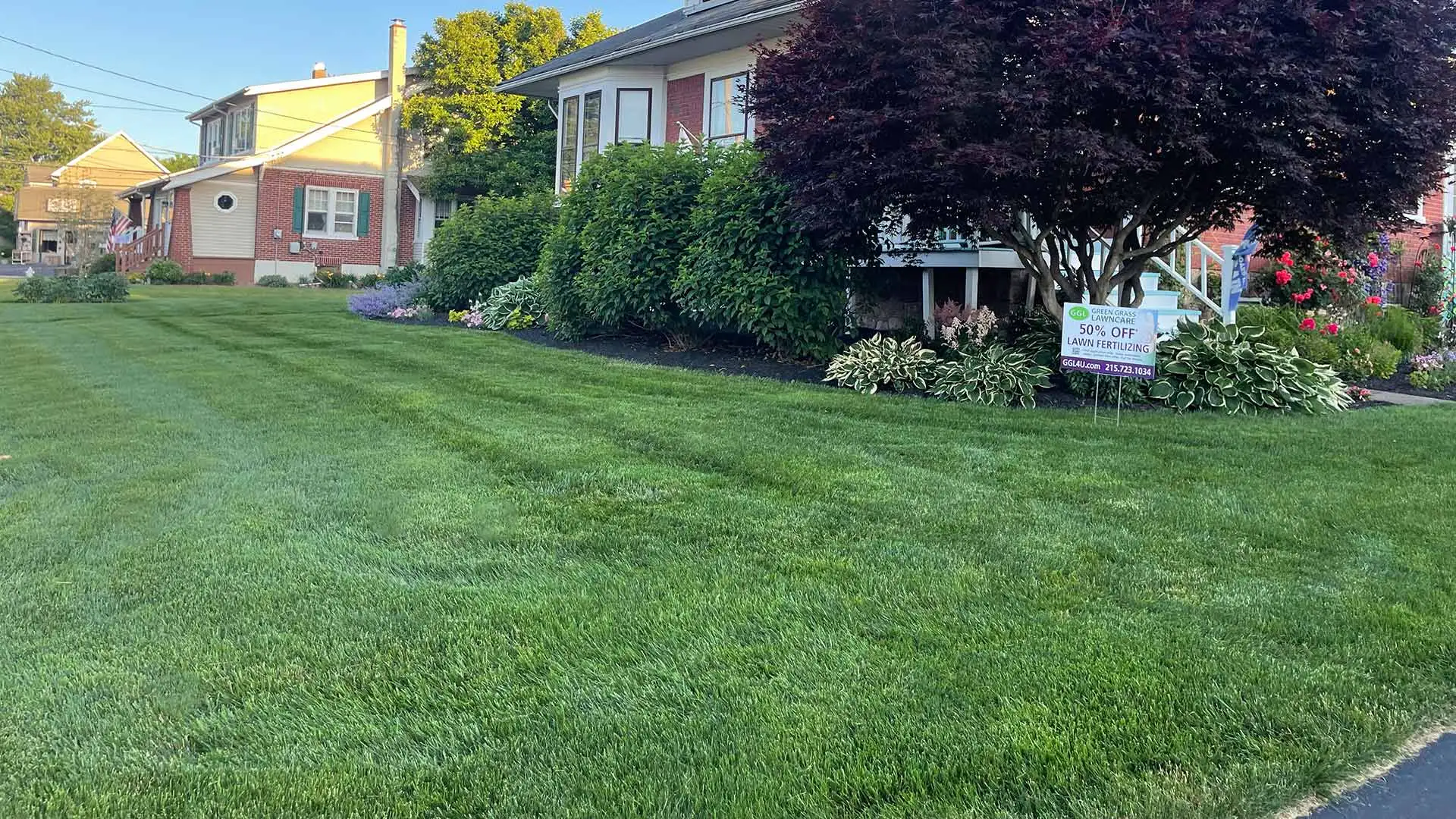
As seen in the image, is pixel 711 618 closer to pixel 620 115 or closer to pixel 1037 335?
pixel 1037 335

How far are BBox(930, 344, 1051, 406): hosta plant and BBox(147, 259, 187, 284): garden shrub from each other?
25098mm

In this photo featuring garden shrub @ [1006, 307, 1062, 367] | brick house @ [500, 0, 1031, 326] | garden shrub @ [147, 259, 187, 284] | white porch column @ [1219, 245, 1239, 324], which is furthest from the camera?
garden shrub @ [147, 259, 187, 284]

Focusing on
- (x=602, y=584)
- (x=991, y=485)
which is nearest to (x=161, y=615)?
(x=602, y=584)

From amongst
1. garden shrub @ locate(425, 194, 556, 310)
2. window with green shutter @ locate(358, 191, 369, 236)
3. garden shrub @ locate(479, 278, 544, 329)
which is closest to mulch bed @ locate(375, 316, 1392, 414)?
garden shrub @ locate(479, 278, 544, 329)

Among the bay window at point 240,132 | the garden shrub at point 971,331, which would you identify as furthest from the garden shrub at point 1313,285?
the bay window at point 240,132

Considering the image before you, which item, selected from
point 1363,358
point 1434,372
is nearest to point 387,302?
point 1363,358

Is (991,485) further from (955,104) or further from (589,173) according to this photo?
(589,173)

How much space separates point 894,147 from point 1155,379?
289cm

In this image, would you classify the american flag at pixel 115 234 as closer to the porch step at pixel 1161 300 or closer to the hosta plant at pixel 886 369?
the hosta plant at pixel 886 369

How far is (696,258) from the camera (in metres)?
10.8

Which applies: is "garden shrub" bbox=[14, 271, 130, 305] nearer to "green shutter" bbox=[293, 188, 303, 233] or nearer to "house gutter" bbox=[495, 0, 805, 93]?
"house gutter" bbox=[495, 0, 805, 93]

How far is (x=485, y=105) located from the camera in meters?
28.4

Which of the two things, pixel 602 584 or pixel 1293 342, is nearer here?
pixel 602 584

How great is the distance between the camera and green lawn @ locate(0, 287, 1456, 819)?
2555mm
